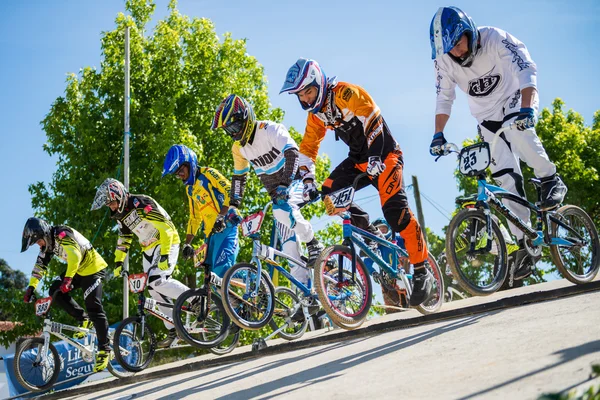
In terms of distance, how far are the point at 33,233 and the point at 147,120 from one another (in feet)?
48.1

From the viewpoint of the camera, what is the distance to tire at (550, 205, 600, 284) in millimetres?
6172

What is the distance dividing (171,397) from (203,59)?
2242cm

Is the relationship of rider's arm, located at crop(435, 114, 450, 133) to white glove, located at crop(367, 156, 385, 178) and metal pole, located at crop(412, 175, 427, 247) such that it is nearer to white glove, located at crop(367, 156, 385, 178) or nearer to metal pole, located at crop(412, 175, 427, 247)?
white glove, located at crop(367, 156, 385, 178)

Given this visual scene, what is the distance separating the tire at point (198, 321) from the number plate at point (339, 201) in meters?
2.50

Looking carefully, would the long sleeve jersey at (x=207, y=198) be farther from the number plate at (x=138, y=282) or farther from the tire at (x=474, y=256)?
the tire at (x=474, y=256)

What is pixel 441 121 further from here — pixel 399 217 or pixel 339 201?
pixel 339 201

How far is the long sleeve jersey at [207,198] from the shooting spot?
29.1 feet

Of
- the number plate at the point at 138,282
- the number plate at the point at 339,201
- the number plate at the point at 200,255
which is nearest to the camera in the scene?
the number plate at the point at 339,201

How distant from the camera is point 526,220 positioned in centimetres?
627

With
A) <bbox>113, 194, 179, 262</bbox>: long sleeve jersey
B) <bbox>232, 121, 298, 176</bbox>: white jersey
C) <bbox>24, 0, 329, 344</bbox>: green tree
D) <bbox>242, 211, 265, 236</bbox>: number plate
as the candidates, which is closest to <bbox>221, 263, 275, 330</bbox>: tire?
<bbox>242, 211, 265, 236</bbox>: number plate

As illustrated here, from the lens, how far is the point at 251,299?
7.06 m

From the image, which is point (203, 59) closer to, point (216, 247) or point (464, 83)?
point (216, 247)

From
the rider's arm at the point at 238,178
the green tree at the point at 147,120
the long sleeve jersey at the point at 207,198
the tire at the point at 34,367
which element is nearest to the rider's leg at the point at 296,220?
the rider's arm at the point at 238,178

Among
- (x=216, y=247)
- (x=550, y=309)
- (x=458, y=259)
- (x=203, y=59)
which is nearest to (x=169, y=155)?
(x=216, y=247)
